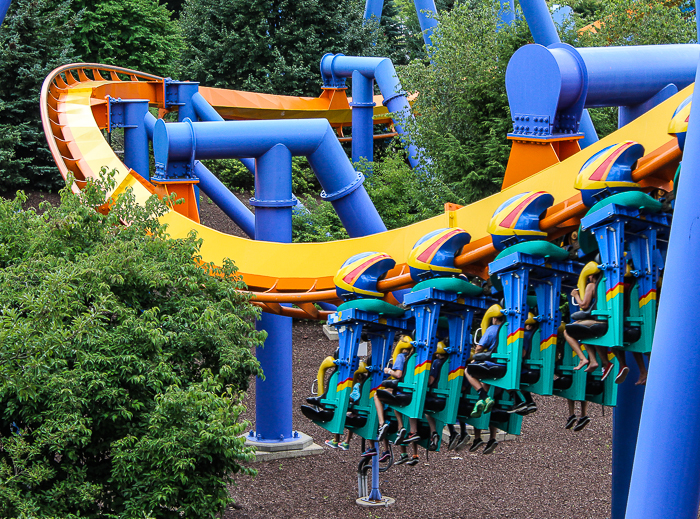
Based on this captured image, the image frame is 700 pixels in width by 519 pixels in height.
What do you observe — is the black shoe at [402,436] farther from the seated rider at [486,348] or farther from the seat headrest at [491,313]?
the seat headrest at [491,313]

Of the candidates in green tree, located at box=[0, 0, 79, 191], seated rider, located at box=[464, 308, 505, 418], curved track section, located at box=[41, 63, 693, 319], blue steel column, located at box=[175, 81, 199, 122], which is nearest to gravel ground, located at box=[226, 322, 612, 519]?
curved track section, located at box=[41, 63, 693, 319]

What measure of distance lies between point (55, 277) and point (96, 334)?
54 centimetres

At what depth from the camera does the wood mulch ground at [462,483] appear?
30.1 ft

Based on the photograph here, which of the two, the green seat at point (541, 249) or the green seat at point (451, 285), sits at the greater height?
the green seat at point (541, 249)

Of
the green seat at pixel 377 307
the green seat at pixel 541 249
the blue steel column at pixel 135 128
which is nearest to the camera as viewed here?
the green seat at pixel 541 249

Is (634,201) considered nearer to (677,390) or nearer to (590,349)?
(590,349)

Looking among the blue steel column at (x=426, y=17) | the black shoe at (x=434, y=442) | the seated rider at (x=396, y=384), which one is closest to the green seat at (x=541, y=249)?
the seated rider at (x=396, y=384)

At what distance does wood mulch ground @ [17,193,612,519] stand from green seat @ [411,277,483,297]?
346 centimetres

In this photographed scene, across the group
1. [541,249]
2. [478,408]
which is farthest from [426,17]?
[478,408]

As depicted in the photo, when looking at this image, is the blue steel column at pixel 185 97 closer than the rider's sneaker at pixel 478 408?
No

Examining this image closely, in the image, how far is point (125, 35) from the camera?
2705 cm

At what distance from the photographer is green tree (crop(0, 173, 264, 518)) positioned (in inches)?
226

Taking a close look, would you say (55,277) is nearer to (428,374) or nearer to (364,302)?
(364,302)

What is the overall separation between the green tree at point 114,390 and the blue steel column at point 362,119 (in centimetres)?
1366
